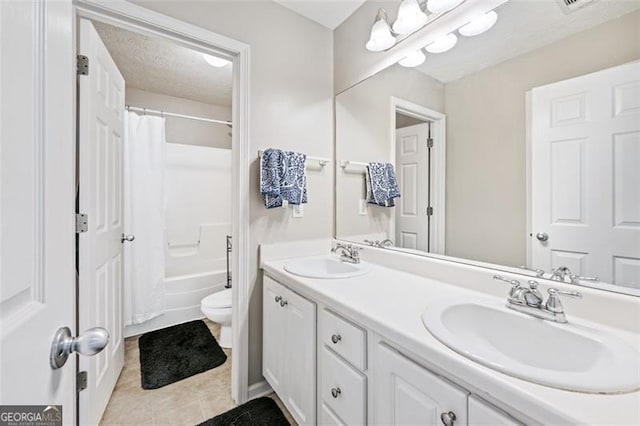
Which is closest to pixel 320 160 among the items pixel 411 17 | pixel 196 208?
pixel 411 17

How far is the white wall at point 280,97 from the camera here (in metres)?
1.62

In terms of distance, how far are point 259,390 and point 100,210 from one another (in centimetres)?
135

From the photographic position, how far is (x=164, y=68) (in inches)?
97.0

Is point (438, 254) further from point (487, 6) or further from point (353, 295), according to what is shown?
point (487, 6)

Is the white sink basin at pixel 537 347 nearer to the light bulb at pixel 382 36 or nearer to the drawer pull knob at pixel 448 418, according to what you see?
the drawer pull knob at pixel 448 418

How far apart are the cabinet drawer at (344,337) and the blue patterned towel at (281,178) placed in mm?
743

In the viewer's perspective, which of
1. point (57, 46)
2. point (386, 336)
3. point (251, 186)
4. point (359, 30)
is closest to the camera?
point (57, 46)

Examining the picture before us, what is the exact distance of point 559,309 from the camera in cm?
84

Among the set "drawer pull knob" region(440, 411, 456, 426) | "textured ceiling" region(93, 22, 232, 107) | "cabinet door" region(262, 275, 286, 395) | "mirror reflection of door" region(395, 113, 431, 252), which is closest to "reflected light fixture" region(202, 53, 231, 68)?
"textured ceiling" region(93, 22, 232, 107)

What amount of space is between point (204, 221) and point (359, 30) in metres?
2.49

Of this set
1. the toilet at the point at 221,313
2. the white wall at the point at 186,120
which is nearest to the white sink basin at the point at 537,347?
the toilet at the point at 221,313

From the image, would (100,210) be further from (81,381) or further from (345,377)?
(345,377)

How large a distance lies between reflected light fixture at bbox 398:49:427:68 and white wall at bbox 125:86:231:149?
2.50 metres

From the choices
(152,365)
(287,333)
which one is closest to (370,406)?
(287,333)
